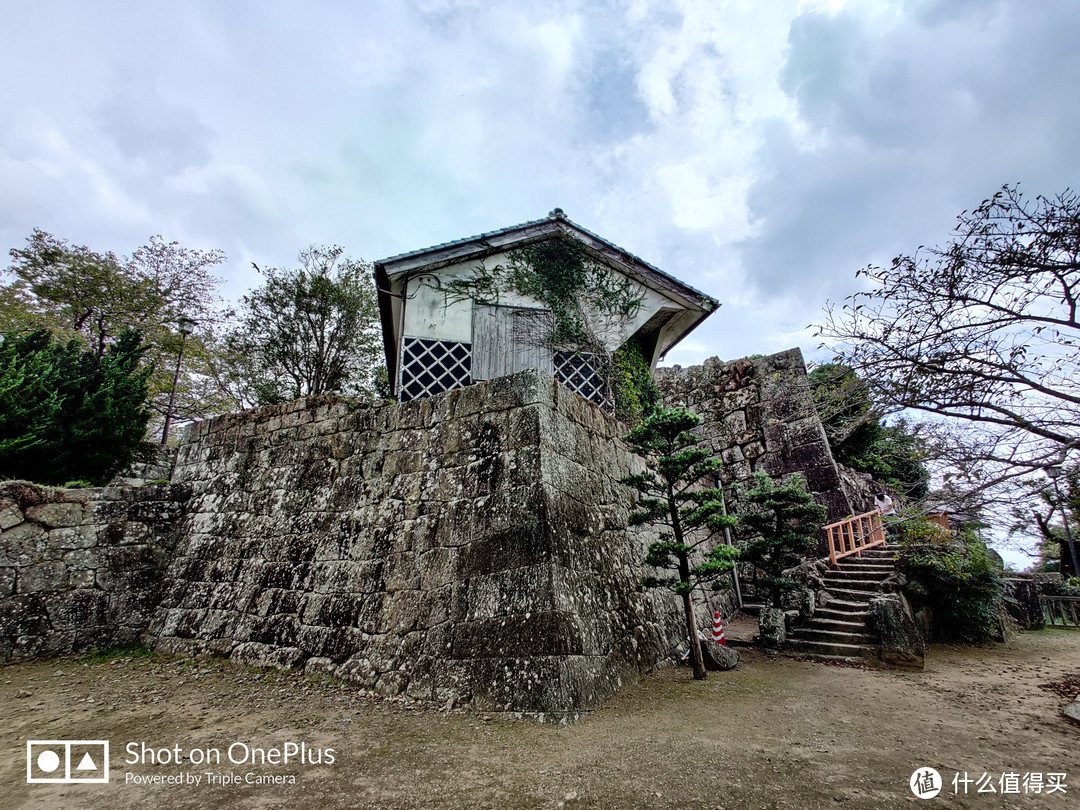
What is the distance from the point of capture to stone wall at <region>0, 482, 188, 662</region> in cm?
509

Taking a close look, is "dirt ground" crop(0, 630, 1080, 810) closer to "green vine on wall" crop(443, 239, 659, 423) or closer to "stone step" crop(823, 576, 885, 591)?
"stone step" crop(823, 576, 885, 591)

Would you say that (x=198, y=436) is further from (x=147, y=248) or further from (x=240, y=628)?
(x=147, y=248)

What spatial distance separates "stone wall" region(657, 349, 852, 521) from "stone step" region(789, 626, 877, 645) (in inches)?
124

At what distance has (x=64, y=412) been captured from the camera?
8078mm

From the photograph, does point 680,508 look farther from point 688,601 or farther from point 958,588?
point 958,588

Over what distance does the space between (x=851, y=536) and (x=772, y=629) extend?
10.4 feet

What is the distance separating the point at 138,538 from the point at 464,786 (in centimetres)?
621

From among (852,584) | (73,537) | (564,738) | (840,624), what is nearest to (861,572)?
(852,584)

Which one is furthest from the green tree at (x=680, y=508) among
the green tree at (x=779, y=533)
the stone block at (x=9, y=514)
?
the stone block at (x=9, y=514)

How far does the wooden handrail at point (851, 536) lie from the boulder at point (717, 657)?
4091 millimetres

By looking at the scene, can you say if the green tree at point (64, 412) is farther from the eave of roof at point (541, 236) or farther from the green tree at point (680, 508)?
the green tree at point (680, 508)

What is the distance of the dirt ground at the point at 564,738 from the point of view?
2461mm

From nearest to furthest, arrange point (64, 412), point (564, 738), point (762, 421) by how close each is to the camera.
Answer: point (564, 738) → point (64, 412) → point (762, 421)

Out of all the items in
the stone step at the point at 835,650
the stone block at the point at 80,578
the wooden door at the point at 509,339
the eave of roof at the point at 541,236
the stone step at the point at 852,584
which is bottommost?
the stone step at the point at 835,650
